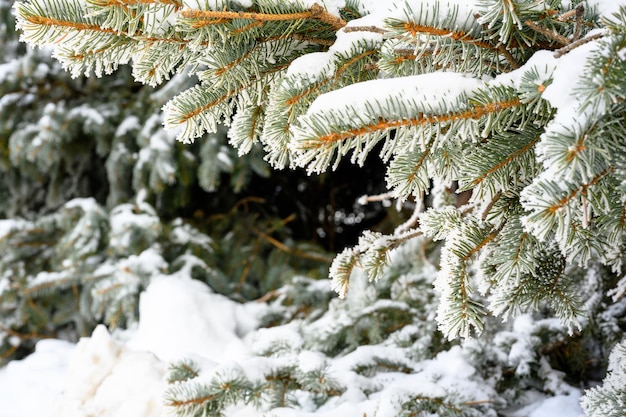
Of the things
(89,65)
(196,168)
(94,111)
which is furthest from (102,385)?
(94,111)

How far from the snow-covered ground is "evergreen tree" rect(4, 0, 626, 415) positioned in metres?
0.29

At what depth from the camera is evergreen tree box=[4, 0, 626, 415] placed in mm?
583

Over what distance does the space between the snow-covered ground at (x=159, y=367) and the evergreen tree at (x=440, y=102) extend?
287mm

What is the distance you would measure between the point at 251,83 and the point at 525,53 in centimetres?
40

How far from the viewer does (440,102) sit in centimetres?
62

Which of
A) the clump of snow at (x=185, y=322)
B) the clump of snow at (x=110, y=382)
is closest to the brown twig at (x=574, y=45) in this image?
the clump of snow at (x=110, y=382)

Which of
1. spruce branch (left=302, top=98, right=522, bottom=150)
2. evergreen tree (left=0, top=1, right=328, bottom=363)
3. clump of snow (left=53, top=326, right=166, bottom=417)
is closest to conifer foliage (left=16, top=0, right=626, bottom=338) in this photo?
spruce branch (left=302, top=98, right=522, bottom=150)

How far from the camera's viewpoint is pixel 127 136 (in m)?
2.60

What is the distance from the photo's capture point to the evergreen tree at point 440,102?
58 cm

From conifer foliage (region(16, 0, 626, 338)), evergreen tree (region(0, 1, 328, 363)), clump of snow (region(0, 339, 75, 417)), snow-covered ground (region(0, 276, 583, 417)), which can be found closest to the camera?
conifer foliage (region(16, 0, 626, 338))

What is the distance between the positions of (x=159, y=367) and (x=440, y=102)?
1.04 metres

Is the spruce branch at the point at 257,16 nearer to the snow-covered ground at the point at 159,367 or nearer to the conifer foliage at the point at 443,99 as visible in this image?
the conifer foliage at the point at 443,99

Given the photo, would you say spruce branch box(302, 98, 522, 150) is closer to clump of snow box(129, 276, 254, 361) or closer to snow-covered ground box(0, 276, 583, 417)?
snow-covered ground box(0, 276, 583, 417)

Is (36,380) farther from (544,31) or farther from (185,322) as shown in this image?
(544,31)
